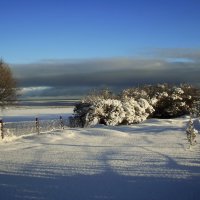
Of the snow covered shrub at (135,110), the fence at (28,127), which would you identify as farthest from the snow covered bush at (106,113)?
the fence at (28,127)

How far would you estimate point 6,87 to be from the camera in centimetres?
4312

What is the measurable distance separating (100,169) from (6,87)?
100ft

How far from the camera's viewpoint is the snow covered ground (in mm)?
10828

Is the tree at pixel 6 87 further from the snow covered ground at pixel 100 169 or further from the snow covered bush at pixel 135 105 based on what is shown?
the snow covered ground at pixel 100 169

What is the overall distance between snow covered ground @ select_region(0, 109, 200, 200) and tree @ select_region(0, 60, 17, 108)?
2006cm

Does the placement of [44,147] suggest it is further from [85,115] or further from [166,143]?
[85,115]

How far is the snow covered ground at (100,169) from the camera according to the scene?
1083cm

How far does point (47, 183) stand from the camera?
1198 centimetres

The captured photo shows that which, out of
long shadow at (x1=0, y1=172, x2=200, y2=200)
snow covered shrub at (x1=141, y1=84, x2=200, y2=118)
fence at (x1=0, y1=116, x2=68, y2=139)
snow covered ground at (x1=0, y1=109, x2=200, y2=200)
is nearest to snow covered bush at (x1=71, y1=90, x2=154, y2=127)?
fence at (x1=0, y1=116, x2=68, y2=139)

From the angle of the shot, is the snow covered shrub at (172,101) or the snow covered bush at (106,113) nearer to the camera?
the snow covered bush at (106,113)

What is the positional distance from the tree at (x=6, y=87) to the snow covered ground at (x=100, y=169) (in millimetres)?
20059

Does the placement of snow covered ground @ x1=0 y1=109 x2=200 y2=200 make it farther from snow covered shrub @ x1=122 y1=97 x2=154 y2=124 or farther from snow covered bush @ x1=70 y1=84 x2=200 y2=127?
snow covered shrub @ x1=122 y1=97 x2=154 y2=124

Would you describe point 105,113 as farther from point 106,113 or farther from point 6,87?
point 6,87

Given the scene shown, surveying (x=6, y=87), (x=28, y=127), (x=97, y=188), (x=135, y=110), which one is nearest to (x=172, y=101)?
(x=135, y=110)
